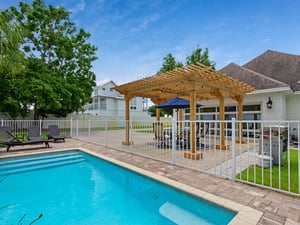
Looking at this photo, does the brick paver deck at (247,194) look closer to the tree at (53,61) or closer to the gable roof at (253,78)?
the gable roof at (253,78)

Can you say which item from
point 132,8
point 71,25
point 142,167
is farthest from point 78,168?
point 71,25

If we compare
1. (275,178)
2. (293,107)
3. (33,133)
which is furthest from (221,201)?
(293,107)

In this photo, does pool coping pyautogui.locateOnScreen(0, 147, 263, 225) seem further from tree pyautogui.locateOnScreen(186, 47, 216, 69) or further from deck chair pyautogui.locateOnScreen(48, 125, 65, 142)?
tree pyautogui.locateOnScreen(186, 47, 216, 69)

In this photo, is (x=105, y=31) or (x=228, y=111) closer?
(x=105, y=31)

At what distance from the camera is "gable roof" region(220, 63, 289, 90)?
1213cm

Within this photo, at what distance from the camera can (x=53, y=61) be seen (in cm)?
1814

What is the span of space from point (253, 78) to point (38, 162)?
15188 millimetres

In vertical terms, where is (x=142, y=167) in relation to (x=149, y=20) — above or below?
below

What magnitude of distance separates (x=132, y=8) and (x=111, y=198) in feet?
33.3

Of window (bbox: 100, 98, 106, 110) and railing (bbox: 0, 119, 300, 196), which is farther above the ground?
window (bbox: 100, 98, 106, 110)

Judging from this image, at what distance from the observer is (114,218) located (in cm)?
390

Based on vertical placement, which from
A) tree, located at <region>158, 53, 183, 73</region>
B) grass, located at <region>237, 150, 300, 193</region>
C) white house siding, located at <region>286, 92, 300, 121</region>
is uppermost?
tree, located at <region>158, 53, 183, 73</region>

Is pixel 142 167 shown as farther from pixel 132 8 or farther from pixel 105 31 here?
pixel 105 31

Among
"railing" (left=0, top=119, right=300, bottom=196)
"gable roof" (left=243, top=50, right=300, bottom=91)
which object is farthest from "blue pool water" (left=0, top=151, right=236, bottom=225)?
"gable roof" (left=243, top=50, right=300, bottom=91)
